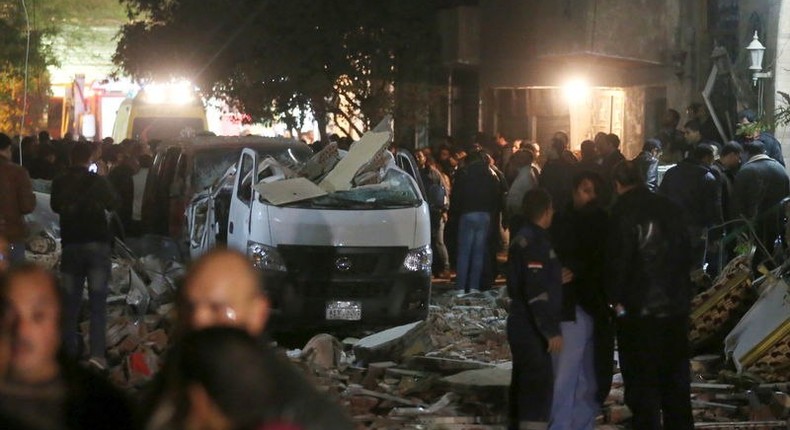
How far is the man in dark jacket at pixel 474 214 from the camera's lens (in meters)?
17.0

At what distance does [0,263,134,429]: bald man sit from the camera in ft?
13.7

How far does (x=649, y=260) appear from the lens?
8.68 metres

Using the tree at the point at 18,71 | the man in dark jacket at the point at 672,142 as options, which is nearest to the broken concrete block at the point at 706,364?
the man in dark jacket at the point at 672,142

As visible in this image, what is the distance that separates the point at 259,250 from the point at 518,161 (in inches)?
186

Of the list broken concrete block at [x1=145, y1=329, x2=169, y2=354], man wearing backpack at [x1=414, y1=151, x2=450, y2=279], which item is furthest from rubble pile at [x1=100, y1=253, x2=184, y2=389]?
man wearing backpack at [x1=414, y1=151, x2=450, y2=279]

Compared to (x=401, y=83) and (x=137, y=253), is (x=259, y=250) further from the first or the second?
(x=401, y=83)

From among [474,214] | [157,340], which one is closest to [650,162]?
[474,214]

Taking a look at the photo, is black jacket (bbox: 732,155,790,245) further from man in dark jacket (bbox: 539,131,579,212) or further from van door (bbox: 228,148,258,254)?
van door (bbox: 228,148,258,254)

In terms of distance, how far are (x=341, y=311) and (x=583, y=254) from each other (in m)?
4.70

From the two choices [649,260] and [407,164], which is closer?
[649,260]

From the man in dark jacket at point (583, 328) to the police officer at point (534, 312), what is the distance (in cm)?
25

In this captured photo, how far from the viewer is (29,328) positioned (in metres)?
4.41

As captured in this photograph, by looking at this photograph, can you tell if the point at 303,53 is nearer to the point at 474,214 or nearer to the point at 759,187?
the point at 474,214

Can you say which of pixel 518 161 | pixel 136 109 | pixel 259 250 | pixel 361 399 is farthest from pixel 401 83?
pixel 361 399
